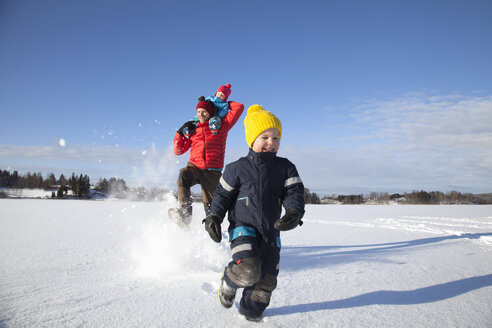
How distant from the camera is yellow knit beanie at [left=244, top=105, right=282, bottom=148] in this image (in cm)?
228

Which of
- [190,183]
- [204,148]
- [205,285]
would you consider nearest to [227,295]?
[205,285]

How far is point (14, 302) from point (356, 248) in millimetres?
4644

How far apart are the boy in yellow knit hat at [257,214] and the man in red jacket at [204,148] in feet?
5.67

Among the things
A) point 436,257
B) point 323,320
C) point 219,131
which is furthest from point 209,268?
point 436,257

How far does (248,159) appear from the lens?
2.24 metres

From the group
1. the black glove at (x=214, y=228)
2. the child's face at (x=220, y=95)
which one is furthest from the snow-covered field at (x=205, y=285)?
the child's face at (x=220, y=95)

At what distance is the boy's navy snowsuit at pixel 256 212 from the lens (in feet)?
6.32

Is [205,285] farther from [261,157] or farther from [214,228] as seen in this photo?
[261,157]

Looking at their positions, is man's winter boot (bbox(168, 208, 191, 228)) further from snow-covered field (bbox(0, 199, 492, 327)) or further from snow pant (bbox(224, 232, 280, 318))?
snow pant (bbox(224, 232, 280, 318))

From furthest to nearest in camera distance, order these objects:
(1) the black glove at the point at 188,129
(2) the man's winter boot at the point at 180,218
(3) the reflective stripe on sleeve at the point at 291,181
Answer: (1) the black glove at the point at 188,129
(2) the man's winter boot at the point at 180,218
(3) the reflective stripe on sleeve at the point at 291,181

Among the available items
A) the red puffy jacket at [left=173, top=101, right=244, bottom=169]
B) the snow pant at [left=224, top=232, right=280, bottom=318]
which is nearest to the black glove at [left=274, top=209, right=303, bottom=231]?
the snow pant at [left=224, top=232, right=280, bottom=318]

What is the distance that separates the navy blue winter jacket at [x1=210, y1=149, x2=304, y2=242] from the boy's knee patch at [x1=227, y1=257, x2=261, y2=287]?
0.19 metres

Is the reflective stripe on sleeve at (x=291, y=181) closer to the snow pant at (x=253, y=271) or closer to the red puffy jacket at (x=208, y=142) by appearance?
the snow pant at (x=253, y=271)

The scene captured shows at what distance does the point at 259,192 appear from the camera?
80.6 inches
